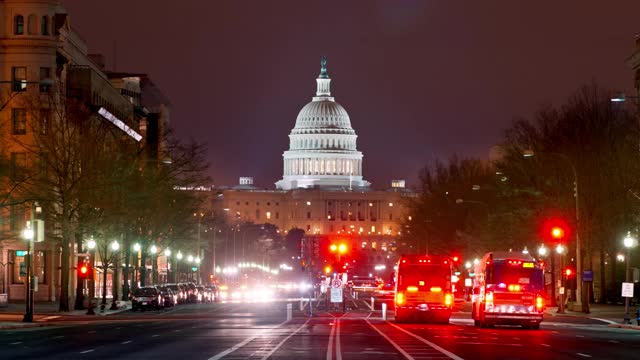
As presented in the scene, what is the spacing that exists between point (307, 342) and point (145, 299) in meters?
44.3

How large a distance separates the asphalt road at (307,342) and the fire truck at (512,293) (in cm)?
101

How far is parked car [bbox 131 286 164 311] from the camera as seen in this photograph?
84188mm

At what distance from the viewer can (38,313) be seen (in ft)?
240

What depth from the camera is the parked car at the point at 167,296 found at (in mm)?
90562

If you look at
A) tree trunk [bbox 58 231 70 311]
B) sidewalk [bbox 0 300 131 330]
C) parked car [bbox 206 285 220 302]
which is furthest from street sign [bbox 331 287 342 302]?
parked car [bbox 206 285 220 302]

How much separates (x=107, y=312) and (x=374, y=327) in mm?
28149

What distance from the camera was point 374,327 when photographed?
56.2 m

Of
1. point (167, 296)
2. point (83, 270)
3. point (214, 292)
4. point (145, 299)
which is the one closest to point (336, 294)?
point (145, 299)

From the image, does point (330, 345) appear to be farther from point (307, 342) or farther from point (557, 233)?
point (557, 233)

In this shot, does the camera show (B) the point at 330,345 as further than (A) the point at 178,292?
No

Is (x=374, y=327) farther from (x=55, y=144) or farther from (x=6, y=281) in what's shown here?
(x=6, y=281)

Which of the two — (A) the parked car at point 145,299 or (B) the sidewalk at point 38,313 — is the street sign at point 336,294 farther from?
(A) the parked car at point 145,299

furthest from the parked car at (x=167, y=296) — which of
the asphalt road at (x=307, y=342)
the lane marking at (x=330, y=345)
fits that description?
the lane marking at (x=330, y=345)

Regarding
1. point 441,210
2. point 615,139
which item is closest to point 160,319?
point 615,139
